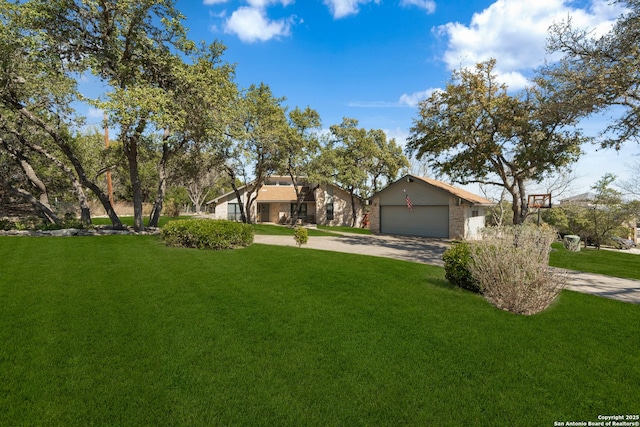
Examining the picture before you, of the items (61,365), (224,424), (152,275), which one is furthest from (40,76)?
(224,424)

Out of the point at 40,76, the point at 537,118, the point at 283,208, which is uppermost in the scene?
the point at 40,76

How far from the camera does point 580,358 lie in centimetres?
426

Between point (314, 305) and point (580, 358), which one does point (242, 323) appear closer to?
point (314, 305)

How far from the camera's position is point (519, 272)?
19.0 ft

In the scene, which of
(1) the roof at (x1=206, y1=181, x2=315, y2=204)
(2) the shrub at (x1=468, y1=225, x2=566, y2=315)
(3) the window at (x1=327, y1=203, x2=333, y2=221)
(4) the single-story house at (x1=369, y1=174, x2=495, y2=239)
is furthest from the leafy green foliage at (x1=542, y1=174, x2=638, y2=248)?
(1) the roof at (x1=206, y1=181, x2=315, y2=204)

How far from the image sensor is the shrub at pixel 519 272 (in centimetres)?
580

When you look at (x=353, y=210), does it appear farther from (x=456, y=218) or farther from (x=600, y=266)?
(x=600, y=266)

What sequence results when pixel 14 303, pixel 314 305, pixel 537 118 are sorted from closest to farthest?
pixel 14 303 → pixel 314 305 → pixel 537 118

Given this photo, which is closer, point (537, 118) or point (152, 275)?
point (152, 275)

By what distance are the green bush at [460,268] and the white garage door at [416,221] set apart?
14.2m

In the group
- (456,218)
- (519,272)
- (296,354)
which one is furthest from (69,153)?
(456,218)

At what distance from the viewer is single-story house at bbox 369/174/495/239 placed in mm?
20406

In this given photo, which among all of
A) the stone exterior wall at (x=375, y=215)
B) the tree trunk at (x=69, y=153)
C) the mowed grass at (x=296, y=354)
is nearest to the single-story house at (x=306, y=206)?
the stone exterior wall at (x=375, y=215)

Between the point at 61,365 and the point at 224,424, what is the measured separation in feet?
7.86
